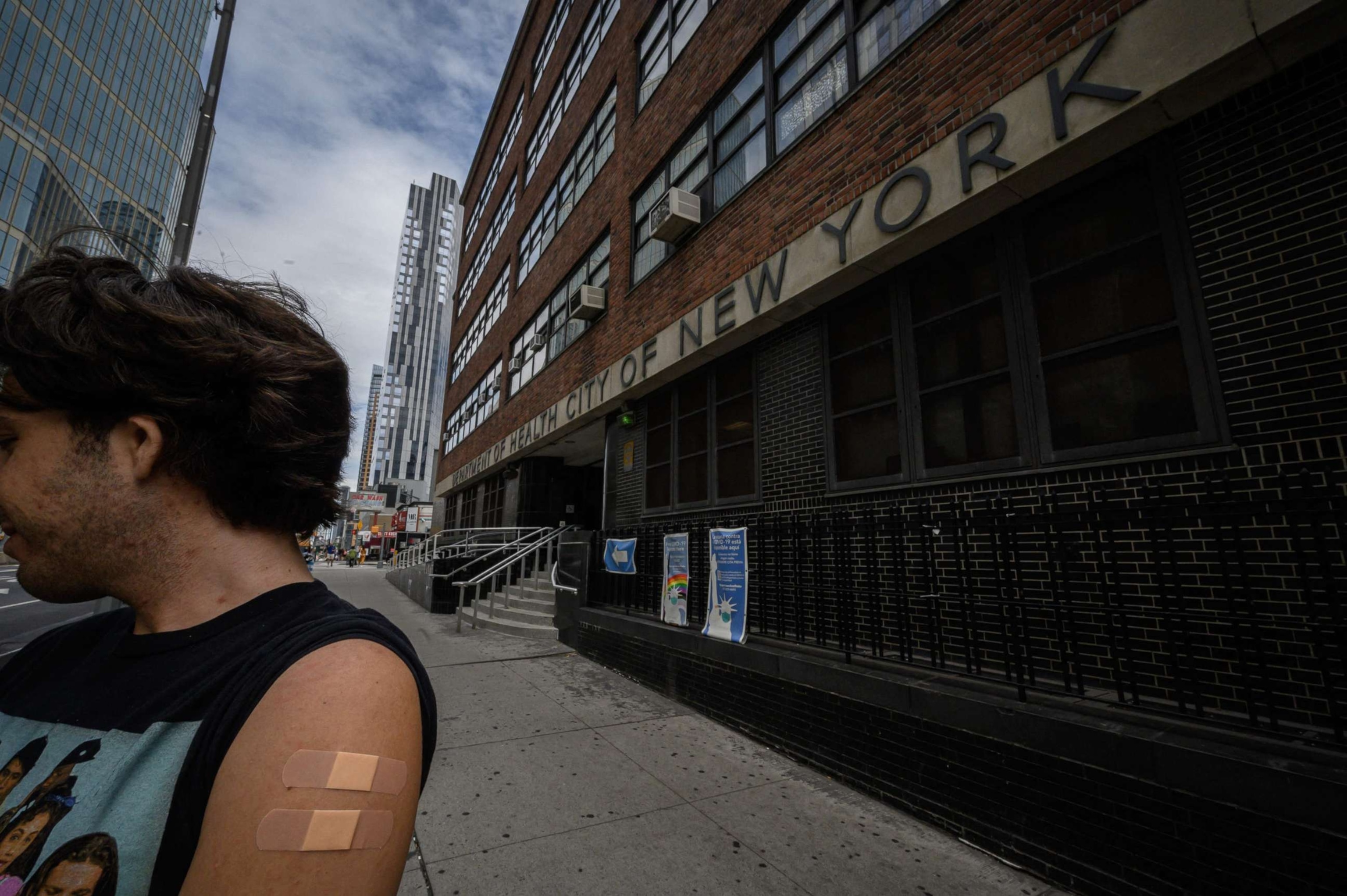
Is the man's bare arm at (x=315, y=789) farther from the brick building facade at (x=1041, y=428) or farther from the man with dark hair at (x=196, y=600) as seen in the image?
the brick building facade at (x=1041, y=428)

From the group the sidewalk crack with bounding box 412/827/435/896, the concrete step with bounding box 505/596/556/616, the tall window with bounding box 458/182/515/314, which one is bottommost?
the sidewalk crack with bounding box 412/827/435/896

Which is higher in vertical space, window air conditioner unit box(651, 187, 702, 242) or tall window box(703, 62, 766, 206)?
tall window box(703, 62, 766, 206)

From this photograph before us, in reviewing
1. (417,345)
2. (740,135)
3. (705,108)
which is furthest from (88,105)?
(417,345)

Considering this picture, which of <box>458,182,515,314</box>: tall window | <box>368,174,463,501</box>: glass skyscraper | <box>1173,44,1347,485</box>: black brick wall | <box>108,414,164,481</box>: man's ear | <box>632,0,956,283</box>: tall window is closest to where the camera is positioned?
<box>108,414,164,481</box>: man's ear

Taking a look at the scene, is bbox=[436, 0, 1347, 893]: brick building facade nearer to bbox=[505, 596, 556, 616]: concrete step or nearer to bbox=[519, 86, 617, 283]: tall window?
bbox=[505, 596, 556, 616]: concrete step

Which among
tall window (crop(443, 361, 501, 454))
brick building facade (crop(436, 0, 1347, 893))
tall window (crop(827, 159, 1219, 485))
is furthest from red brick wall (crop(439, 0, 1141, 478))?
tall window (crop(443, 361, 501, 454))

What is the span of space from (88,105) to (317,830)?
7037 cm

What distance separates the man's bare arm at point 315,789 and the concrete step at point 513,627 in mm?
8471

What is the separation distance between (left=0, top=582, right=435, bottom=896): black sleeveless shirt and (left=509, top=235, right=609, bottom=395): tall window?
34.7 ft

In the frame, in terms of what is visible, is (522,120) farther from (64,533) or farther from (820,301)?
(64,533)

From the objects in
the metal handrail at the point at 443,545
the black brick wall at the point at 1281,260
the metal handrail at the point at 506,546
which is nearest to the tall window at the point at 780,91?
the black brick wall at the point at 1281,260

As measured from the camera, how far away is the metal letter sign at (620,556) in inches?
290

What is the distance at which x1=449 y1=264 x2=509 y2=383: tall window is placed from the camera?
19250 mm

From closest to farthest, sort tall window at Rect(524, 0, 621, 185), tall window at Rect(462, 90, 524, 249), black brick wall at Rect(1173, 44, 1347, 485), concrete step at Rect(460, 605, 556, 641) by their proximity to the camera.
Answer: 1. black brick wall at Rect(1173, 44, 1347, 485)
2. concrete step at Rect(460, 605, 556, 641)
3. tall window at Rect(524, 0, 621, 185)
4. tall window at Rect(462, 90, 524, 249)
